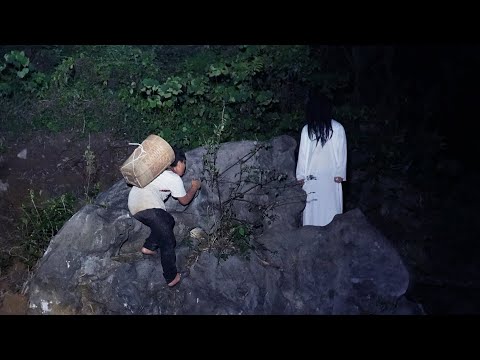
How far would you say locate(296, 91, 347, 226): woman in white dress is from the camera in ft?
17.9

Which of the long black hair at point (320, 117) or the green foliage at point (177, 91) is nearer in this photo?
the long black hair at point (320, 117)

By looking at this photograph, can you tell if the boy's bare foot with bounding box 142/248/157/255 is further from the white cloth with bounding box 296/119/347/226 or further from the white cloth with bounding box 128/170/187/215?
the white cloth with bounding box 296/119/347/226

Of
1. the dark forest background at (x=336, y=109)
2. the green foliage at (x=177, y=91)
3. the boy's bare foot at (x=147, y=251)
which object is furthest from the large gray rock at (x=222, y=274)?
the green foliage at (x=177, y=91)

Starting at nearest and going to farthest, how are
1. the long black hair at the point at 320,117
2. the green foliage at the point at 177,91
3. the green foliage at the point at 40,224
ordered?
the long black hair at the point at 320,117
the green foliage at the point at 40,224
the green foliage at the point at 177,91

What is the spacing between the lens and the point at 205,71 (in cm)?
840

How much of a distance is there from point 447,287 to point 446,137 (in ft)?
12.3

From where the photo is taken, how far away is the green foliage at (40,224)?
18.6 ft

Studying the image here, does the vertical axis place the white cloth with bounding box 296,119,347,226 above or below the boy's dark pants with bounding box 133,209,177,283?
above

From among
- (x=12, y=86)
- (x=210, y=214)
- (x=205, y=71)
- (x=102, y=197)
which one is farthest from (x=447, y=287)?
(x=12, y=86)

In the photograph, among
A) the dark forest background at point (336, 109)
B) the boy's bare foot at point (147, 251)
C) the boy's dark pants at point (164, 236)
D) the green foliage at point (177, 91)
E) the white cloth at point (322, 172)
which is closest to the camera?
the boy's dark pants at point (164, 236)

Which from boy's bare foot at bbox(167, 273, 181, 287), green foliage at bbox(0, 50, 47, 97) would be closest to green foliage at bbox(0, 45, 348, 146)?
green foliage at bbox(0, 50, 47, 97)

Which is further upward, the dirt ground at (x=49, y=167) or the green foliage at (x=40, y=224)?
the dirt ground at (x=49, y=167)

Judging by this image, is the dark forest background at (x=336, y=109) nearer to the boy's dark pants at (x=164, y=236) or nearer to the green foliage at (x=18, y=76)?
the green foliage at (x=18, y=76)

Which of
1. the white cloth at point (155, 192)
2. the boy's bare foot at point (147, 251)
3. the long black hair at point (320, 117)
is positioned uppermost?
the long black hair at point (320, 117)
